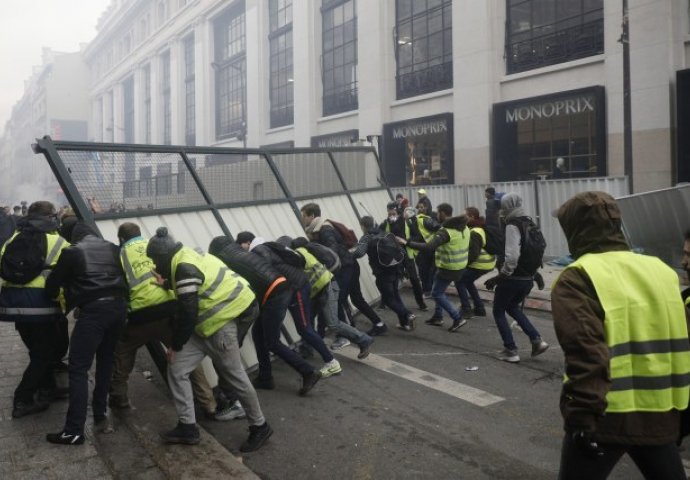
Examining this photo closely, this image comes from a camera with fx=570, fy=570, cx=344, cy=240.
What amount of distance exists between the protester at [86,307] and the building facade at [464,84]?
220 cm

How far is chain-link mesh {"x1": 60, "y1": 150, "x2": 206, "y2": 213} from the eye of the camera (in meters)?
5.63

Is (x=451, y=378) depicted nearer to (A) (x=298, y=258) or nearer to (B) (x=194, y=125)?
(A) (x=298, y=258)

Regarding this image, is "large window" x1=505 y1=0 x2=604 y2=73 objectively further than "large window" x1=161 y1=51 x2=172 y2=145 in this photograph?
No

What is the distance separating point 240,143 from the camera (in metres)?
30.6

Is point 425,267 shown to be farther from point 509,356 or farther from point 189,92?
point 189,92

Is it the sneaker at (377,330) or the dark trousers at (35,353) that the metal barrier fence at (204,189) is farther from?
the sneaker at (377,330)

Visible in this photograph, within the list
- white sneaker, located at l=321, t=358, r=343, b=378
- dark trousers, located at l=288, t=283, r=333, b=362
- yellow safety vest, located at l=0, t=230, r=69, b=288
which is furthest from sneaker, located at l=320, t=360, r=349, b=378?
yellow safety vest, located at l=0, t=230, r=69, b=288

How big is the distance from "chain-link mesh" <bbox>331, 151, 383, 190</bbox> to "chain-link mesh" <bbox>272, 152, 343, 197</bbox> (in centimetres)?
31

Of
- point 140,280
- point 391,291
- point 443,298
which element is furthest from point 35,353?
point 443,298

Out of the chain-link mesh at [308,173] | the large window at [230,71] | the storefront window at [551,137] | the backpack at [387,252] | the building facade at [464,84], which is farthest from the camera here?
the large window at [230,71]

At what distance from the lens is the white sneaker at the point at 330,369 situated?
5.82 meters

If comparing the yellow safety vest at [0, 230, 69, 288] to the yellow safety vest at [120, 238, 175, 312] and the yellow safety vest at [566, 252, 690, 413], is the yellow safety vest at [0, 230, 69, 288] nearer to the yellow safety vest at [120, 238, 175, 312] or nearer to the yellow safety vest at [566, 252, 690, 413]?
the yellow safety vest at [120, 238, 175, 312]

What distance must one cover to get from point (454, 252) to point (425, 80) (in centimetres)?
1276

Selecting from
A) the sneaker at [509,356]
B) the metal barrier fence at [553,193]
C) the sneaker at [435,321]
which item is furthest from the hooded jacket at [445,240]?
the metal barrier fence at [553,193]
